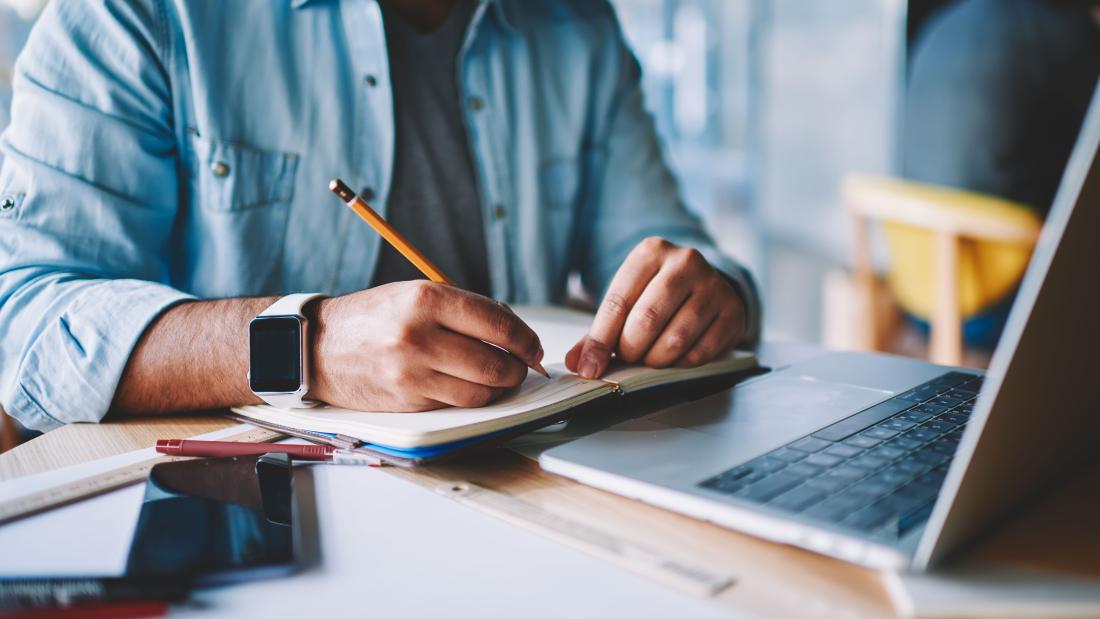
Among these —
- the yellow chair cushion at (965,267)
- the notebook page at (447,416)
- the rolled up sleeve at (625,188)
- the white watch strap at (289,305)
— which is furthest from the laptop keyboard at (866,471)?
the yellow chair cushion at (965,267)

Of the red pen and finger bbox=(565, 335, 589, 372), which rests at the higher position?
finger bbox=(565, 335, 589, 372)

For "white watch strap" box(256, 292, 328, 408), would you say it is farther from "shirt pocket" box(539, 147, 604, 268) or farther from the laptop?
"shirt pocket" box(539, 147, 604, 268)

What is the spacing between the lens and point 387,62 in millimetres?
1151

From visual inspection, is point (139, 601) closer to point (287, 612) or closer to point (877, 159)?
point (287, 612)

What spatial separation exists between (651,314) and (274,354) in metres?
0.35

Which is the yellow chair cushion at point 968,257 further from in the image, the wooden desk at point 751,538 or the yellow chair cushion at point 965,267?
the wooden desk at point 751,538

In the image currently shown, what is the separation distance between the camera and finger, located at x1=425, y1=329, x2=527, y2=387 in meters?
0.63

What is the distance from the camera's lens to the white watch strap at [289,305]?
2.29 ft

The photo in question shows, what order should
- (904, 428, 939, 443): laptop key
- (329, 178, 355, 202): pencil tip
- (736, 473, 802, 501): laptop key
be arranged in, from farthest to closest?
(329, 178, 355, 202): pencil tip
(904, 428, 939, 443): laptop key
(736, 473, 802, 501): laptop key

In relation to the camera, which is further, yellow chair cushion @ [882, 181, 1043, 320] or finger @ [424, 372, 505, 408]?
yellow chair cushion @ [882, 181, 1043, 320]

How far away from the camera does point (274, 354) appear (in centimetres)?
69

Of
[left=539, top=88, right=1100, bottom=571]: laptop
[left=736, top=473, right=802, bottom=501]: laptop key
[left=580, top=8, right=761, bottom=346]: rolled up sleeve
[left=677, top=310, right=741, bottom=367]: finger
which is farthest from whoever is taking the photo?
[left=580, top=8, right=761, bottom=346]: rolled up sleeve

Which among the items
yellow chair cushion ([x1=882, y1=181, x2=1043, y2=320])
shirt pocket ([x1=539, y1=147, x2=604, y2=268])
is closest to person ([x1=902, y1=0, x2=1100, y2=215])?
yellow chair cushion ([x1=882, y1=181, x2=1043, y2=320])

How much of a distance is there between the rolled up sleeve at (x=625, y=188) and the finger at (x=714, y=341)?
45 cm
